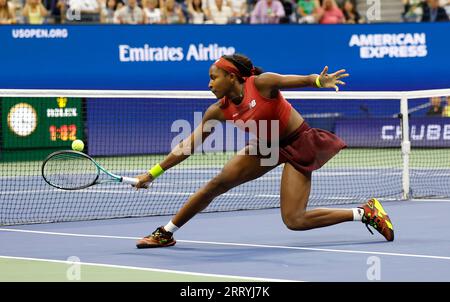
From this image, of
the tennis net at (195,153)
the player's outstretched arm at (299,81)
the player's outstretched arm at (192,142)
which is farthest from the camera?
the tennis net at (195,153)

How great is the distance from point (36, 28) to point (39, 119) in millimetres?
1640

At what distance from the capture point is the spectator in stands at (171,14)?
2059 centimetres

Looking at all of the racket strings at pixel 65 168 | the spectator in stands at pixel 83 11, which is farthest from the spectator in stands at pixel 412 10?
the racket strings at pixel 65 168

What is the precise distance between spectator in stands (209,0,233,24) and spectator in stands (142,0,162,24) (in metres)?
1.10

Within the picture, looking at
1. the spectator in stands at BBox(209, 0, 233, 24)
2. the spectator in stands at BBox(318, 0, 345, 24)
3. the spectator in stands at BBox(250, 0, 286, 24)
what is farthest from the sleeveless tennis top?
the spectator in stands at BBox(318, 0, 345, 24)

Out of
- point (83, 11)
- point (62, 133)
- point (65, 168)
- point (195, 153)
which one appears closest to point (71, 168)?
point (65, 168)

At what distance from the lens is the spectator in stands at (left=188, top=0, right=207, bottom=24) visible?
2081cm

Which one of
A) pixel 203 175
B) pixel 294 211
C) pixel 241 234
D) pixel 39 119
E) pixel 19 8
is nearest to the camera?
pixel 294 211

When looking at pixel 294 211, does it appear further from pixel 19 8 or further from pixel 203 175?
pixel 19 8

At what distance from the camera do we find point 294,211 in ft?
28.6

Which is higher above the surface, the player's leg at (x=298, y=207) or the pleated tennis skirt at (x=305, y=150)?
the pleated tennis skirt at (x=305, y=150)

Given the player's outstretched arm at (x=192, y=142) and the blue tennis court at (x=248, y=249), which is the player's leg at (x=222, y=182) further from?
the player's outstretched arm at (x=192, y=142)

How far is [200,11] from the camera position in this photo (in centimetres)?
2089
